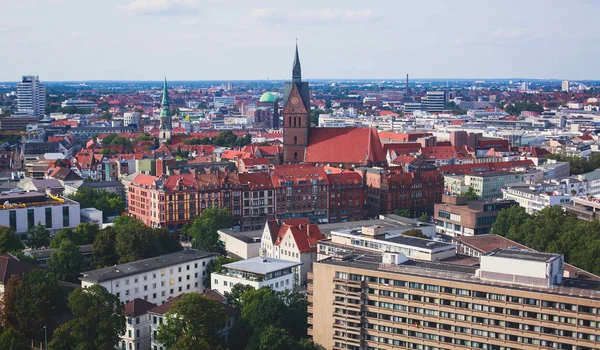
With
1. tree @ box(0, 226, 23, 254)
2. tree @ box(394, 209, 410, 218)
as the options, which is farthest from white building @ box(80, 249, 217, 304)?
tree @ box(394, 209, 410, 218)

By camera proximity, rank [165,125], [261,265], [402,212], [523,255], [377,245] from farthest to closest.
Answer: [165,125] → [402,212] → [261,265] → [377,245] → [523,255]

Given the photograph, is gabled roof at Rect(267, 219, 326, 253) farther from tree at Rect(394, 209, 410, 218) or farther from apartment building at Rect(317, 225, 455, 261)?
tree at Rect(394, 209, 410, 218)

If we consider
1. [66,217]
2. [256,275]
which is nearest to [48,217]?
[66,217]

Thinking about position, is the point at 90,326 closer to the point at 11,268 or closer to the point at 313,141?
the point at 11,268

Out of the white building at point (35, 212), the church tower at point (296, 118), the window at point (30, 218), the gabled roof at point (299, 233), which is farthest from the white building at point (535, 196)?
the window at point (30, 218)

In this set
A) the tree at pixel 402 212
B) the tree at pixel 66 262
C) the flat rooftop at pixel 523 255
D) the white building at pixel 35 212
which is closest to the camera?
the flat rooftop at pixel 523 255

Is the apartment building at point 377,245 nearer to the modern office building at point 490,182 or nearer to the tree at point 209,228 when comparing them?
the tree at point 209,228

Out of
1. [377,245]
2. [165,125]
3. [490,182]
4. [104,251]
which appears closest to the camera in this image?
[377,245]
